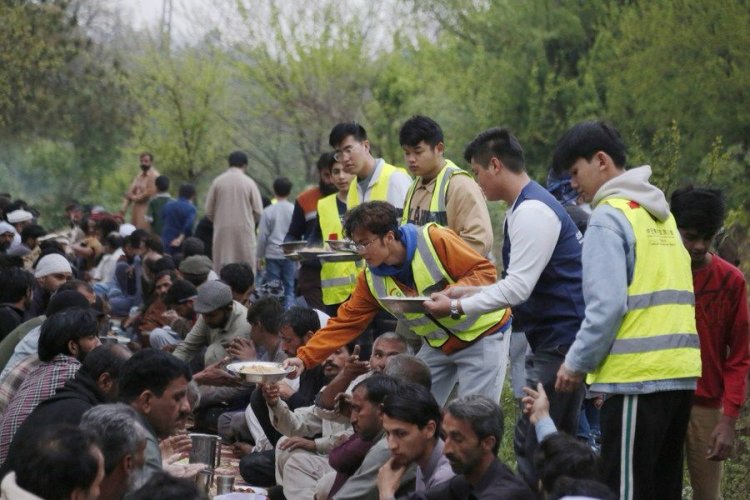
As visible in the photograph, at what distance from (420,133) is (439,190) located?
0.36 metres

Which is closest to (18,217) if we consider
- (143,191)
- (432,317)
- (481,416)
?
(143,191)

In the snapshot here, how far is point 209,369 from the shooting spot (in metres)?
9.71

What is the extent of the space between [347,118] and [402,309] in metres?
23.3

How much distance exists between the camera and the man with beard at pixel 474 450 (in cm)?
560

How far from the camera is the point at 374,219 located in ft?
21.6

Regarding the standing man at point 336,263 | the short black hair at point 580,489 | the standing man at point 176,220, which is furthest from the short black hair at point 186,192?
the short black hair at point 580,489

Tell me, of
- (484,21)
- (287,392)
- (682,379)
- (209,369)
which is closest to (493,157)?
(682,379)

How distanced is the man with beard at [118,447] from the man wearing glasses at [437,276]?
1.81m

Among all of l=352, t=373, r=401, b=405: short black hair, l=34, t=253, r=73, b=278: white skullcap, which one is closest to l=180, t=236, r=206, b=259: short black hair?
l=34, t=253, r=73, b=278: white skullcap

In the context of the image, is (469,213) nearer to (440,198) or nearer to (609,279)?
(440,198)

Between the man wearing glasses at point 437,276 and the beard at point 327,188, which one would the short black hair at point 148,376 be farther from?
the beard at point 327,188

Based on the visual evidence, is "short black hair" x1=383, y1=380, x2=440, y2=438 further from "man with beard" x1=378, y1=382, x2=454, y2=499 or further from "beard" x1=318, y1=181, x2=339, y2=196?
"beard" x1=318, y1=181, x2=339, y2=196

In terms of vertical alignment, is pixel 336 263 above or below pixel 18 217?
above

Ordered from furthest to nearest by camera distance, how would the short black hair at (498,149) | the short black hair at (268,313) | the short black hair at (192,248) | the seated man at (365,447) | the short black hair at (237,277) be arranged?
the short black hair at (192,248)
the short black hair at (237,277)
the short black hair at (268,313)
the seated man at (365,447)
the short black hair at (498,149)
